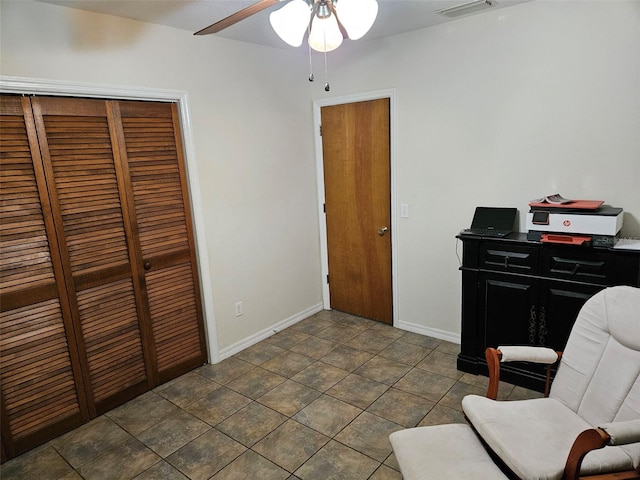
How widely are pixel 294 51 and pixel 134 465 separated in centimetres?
338

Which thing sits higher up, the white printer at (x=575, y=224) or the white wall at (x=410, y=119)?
the white wall at (x=410, y=119)

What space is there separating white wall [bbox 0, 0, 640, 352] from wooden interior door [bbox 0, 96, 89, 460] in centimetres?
44

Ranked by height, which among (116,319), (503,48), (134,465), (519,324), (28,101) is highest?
(503,48)

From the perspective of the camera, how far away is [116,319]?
2660 mm

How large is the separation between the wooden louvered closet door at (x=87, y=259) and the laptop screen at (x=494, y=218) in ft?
7.13

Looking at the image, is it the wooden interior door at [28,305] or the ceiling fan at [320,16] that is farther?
the wooden interior door at [28,305]

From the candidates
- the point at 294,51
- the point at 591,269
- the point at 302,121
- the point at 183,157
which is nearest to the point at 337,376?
the point at 591,269

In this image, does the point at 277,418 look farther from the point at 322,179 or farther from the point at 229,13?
the point at 229,13

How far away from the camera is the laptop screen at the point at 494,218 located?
9.29 feet

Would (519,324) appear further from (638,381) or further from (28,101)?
(28,101)

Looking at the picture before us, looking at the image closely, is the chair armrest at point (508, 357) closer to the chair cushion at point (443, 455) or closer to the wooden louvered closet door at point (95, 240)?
the chair cushion at point (443, 455)

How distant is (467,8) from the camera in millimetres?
2625

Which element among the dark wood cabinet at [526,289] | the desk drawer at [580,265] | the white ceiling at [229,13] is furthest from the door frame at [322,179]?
the desk drawer at [580,265]

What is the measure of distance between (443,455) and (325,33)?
1.81 m
